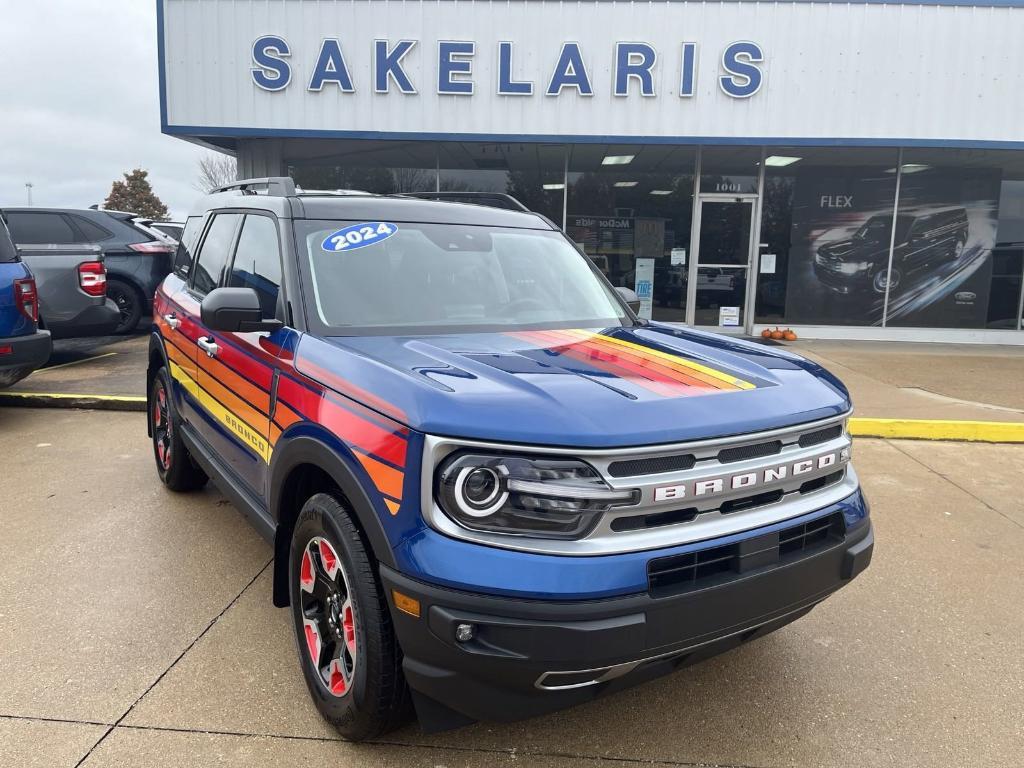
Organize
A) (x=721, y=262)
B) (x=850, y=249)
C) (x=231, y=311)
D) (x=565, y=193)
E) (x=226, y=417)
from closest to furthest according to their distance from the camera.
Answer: (x=231, y=311)
(x=226, y=417)
(x=565, y=193)
(x=721, y=262)
(x=850, y=249)

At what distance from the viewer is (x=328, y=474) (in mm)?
2383

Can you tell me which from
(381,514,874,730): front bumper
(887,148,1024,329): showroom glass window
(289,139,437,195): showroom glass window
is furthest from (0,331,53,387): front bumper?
(887,148,1024,329): showroom glass window

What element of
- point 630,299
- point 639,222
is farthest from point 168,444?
point 639,222

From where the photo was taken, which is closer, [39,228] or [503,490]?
[503,490]

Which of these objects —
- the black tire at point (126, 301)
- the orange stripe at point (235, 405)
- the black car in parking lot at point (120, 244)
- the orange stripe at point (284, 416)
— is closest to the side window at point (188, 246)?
the orange stripe at point (235, 405)

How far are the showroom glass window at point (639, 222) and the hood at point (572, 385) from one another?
34.3ft

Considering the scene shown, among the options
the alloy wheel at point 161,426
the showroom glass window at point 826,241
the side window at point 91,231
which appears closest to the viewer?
the alloy wheel at point 161,426

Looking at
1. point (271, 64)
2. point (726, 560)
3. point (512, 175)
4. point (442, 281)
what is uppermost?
point (271, 64)

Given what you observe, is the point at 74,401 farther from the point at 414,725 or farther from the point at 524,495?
the point at 524,495

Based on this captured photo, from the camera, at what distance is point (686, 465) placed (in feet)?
6.77

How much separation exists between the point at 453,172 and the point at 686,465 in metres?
11.7

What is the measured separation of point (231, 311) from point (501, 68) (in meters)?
9.83

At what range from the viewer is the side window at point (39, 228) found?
956 cm

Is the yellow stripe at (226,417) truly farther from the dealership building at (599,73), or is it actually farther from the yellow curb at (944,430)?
the dealership building at (599,73)
